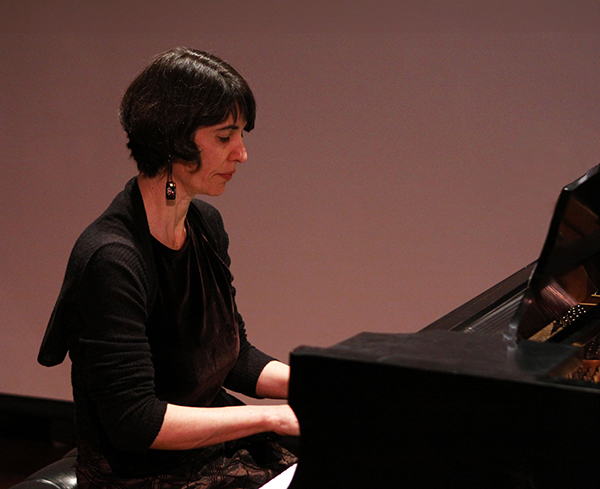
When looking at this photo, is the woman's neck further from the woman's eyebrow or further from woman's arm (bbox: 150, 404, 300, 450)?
woman's arm (bbox: 150, 404, 300, 450)

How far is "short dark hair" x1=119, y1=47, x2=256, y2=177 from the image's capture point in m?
1.35

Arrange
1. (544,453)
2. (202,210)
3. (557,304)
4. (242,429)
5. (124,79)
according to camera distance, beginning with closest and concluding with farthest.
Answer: (544,453), (557,304), (242,429), (202,210), (124,79)

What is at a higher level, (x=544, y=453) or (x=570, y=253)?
(x=570, y=253)

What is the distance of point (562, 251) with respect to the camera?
92 centimetres

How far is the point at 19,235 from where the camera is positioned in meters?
3.04

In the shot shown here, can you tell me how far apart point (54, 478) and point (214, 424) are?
39cm

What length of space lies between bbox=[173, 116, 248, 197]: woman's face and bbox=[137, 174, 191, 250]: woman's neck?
0.04 meters

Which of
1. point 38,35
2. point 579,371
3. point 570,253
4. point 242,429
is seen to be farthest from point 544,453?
A: point 38,35

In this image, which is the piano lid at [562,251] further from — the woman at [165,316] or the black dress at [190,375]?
the black dress at [190,375]

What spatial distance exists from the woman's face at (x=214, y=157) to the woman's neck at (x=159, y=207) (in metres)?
0.04

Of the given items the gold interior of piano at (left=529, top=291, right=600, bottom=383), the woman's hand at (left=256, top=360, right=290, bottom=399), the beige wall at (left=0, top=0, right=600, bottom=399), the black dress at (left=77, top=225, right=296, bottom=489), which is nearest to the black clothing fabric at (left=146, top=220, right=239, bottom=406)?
the black dress at (left=77, top=225, right=296, bottom=489)

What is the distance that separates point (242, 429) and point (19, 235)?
208 cm

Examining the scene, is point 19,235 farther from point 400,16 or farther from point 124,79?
point 400,16

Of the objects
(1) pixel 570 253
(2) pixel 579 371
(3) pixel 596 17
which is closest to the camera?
(1) pixel 570 253
